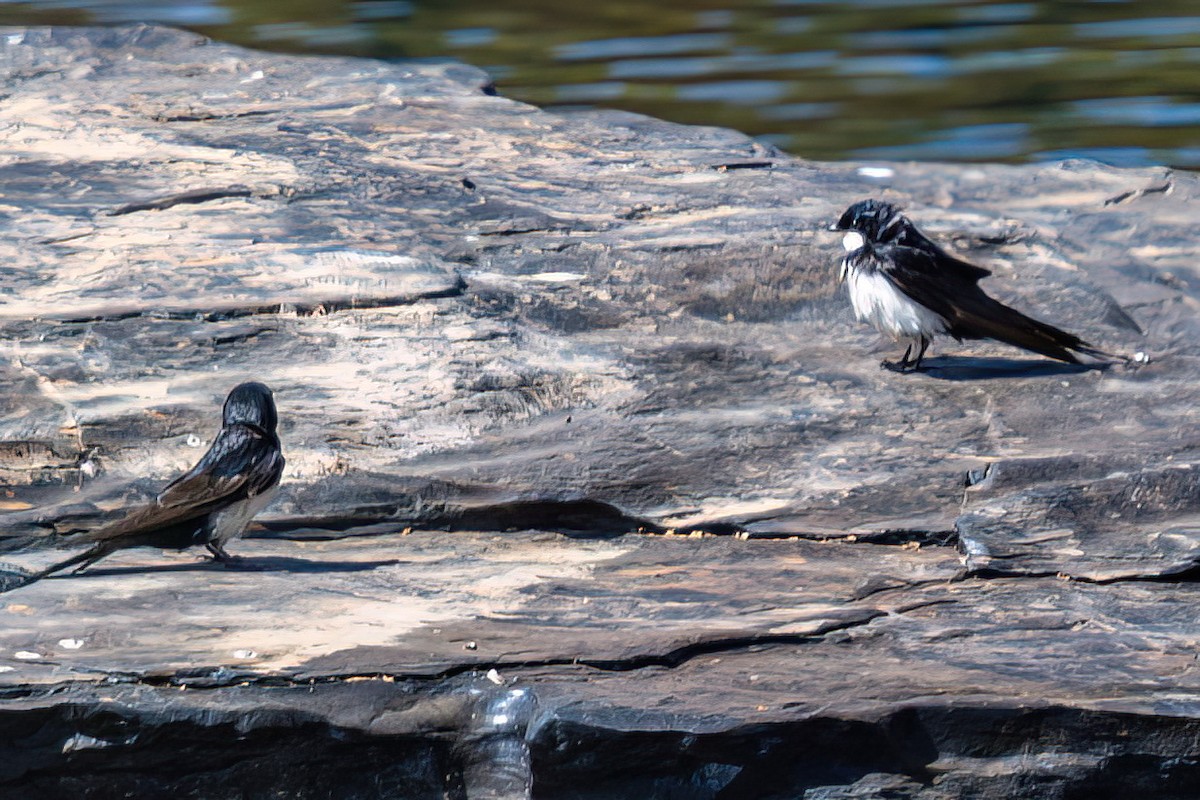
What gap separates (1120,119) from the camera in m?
7.80

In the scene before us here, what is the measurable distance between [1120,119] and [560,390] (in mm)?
4510

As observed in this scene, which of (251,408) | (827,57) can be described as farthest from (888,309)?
(827,57)

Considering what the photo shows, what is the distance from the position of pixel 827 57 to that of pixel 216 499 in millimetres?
6150

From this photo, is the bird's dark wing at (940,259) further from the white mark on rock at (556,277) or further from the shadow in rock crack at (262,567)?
the shadow in rock crack at (262,567)

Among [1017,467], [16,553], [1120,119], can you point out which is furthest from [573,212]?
[1120,119]

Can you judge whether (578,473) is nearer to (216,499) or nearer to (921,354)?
(216,499)

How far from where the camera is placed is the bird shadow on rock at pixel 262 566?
11.3ft

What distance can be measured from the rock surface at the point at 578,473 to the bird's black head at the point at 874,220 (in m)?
0.29

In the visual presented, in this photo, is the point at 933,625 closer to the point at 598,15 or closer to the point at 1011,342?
the point at 1011,342

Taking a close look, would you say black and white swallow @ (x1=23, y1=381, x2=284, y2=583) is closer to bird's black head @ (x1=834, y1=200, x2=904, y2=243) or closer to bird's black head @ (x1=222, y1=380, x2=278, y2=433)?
bird's black head @ (x1=222, y1=380, x2=278, y2=433)

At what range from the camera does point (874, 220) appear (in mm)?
4617

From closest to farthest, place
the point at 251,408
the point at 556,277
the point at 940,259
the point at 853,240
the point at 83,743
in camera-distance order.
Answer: the point at 83,743
the point at 251,408
the point at 940,259
the point at 853,240
the point at 556,277

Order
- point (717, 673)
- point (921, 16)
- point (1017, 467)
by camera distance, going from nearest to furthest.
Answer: point (717, 673) → point (1017, 467) → point (921, 16)

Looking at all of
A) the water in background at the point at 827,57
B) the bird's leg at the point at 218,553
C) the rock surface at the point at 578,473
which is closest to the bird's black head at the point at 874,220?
the rock surface at the point at 578,473
